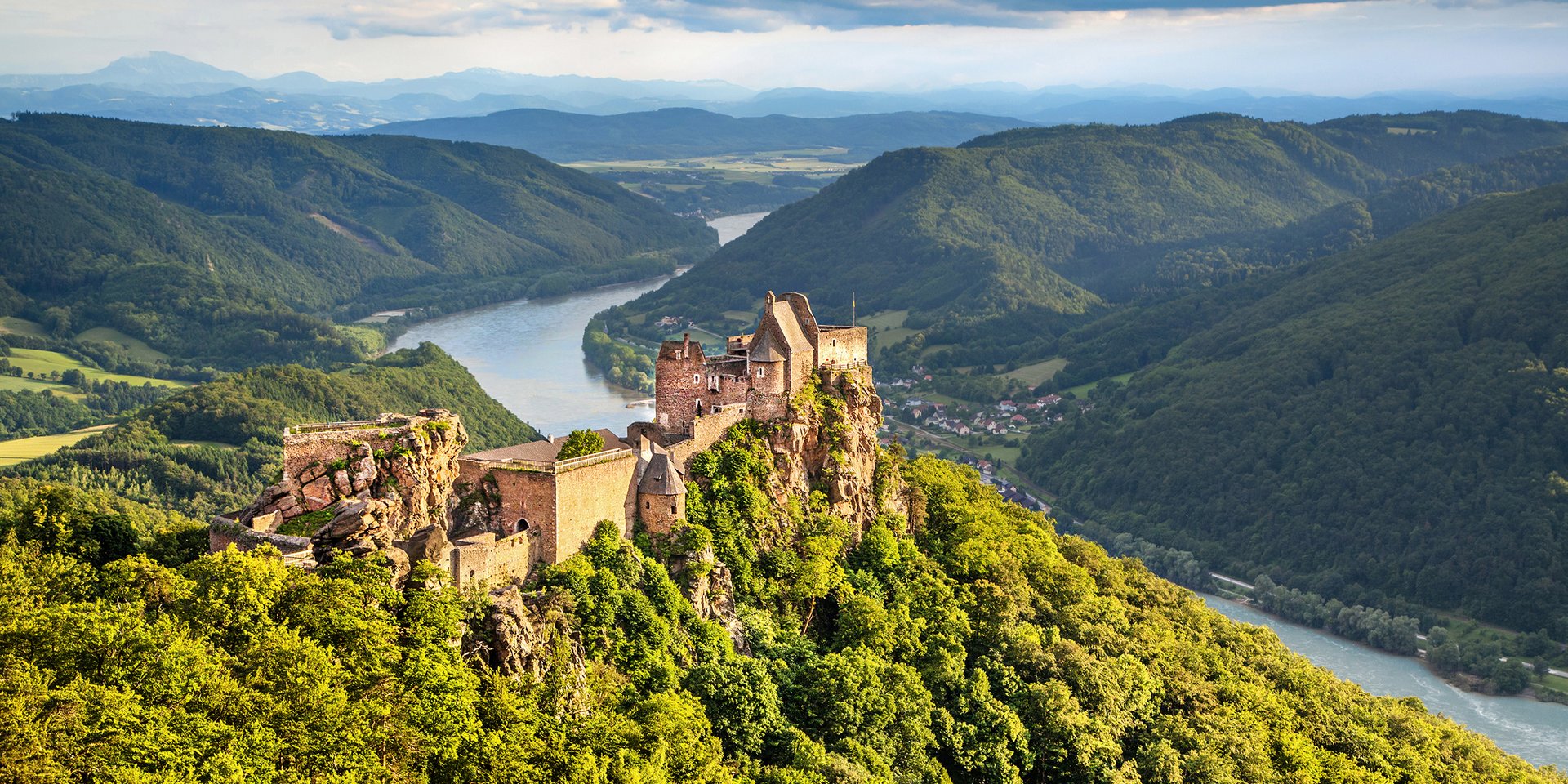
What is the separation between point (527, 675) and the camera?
44.2 metres

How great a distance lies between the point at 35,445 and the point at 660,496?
109 meters

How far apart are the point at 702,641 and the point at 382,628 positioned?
40.3 feet

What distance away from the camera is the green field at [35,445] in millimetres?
132500

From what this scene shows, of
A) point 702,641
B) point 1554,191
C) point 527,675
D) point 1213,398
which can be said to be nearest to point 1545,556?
point 1213,398

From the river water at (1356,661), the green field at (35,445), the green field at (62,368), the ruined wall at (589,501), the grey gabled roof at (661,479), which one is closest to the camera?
the ruined wall at (589,501)

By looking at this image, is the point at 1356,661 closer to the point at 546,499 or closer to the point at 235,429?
the point at 546,499

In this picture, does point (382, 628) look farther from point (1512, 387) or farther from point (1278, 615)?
point (1512, 387)

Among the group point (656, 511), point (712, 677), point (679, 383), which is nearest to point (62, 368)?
point (679, 383)

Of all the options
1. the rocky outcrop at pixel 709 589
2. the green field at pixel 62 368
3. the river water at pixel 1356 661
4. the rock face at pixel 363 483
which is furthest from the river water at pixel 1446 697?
the green field at pixel 62 368

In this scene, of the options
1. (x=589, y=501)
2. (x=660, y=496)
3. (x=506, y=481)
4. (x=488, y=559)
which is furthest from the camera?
(x=660, y=496)

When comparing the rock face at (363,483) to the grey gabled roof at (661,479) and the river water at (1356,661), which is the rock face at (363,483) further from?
the river water at (1356,661)

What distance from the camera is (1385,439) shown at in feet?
499

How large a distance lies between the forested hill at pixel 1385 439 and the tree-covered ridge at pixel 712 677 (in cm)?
6121

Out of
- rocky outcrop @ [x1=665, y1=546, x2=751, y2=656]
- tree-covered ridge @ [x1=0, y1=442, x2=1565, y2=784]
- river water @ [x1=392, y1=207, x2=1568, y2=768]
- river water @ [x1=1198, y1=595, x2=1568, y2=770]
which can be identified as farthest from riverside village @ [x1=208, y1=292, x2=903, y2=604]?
river water @ [x1=1198, y1=595, x2=1568, y2=770]
